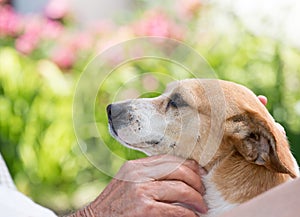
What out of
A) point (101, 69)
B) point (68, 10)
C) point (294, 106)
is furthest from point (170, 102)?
point (68, 10)

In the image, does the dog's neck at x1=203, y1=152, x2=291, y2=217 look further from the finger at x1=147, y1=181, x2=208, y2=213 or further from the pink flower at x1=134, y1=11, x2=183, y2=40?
the pink flower at x1=134, y1=11, x2=183, y2=40

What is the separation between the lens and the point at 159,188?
196 centimetres

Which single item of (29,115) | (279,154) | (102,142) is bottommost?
(29,115)

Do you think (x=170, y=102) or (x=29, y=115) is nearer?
(x=170, y=102)

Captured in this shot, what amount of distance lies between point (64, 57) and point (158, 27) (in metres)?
0.56

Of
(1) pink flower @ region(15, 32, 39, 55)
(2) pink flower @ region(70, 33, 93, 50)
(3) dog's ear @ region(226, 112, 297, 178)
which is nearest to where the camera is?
(3) dog's ear @ region(226, 112, 297, 178)

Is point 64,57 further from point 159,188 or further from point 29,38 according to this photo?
point 159,188

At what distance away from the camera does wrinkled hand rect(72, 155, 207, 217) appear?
1951 millimetres

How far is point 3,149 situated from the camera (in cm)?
448

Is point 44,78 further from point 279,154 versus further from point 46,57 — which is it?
point 279,154

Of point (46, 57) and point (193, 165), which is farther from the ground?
point (193, 165)

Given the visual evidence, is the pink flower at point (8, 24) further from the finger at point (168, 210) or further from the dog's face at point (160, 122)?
the finger at point (168, 210)

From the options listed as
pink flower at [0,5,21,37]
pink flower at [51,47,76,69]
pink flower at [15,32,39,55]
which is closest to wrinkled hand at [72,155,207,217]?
pink flower at [51,47,76,69]

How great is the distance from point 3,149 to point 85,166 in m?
0.50
